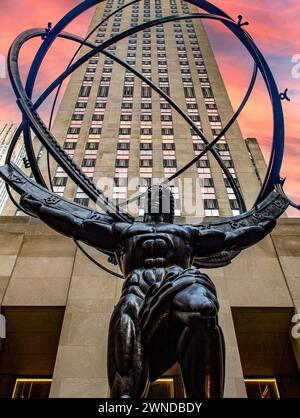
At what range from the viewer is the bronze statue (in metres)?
2.87

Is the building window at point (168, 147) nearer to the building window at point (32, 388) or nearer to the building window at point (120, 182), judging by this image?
the building window at point (120, 182)

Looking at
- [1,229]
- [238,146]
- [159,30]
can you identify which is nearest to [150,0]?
[159,30]

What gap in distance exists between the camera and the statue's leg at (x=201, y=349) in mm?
2826

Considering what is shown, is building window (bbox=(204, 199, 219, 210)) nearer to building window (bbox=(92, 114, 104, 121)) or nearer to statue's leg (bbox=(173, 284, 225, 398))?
building window (bbox=(92, 114, 104, 121))

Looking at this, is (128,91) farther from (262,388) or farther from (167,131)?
(262,388)

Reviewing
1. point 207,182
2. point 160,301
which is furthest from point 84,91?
point 160,301

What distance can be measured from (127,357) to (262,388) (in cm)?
637

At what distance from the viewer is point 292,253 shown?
28.6 ft

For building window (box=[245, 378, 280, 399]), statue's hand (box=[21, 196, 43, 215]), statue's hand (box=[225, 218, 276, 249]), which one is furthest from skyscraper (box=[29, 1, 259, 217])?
statue's hand (box=[21, 196, 43, 215])

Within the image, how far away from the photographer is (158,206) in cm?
468

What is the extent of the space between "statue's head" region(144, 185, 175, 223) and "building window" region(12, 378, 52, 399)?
5720 millimetres

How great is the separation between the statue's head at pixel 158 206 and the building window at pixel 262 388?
559 centimetres

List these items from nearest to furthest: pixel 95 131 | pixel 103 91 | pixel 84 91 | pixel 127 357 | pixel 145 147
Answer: pixel 127 357
pixel 145 147
pixel 95 131
pixel 103 91
pixel 84 91
